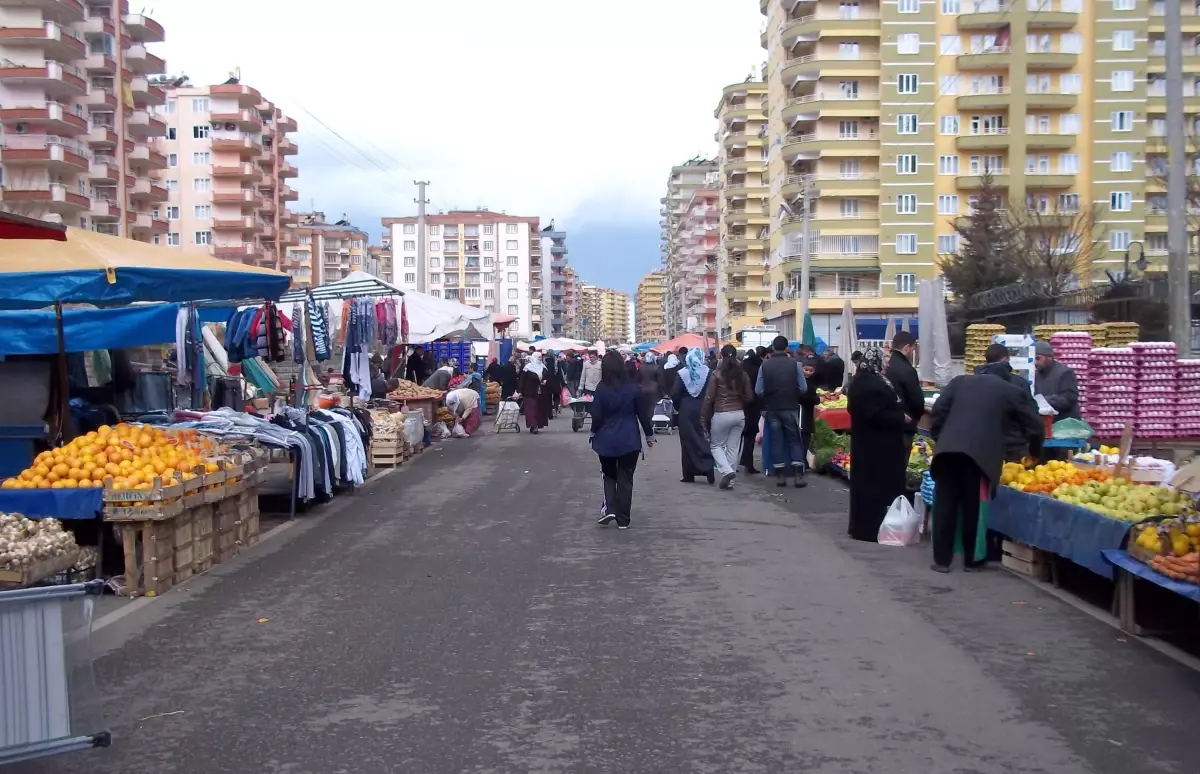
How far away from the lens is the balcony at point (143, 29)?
66.9m

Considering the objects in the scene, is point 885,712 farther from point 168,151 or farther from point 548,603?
point 168,151

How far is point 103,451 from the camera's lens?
29.2 ft

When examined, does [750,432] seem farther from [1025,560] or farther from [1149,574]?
[1149,574]

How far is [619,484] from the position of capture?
11789mm

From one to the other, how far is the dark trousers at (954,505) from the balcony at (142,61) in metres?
69.0

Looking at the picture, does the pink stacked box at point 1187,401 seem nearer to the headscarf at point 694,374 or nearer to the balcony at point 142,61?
the headscarf at point 694,374

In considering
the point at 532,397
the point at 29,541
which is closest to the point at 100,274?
the point at 29,541

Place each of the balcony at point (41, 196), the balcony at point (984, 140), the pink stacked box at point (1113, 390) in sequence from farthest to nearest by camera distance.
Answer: the balcony at point (984, 140), the balcony at point (41, 196), the pink stacked box at point (1113, 390)

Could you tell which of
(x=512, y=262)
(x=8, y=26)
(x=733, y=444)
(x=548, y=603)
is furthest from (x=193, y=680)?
(x=512, y=262)

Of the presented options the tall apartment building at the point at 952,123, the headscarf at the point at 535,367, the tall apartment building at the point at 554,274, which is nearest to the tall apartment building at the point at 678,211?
the tall apartment building at the point at 554,274

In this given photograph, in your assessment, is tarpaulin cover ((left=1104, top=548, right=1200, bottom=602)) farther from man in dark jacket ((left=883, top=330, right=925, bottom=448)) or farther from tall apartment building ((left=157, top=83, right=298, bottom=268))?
tall apartment building ((left=157, top=83, right=298, bottom=268))

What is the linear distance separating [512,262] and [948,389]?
498 ft

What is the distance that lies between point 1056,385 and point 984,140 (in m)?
57.0

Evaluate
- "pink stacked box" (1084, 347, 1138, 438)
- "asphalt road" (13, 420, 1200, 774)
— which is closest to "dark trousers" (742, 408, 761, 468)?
"pink stacked box" (1084, 347, 1138, 438)
